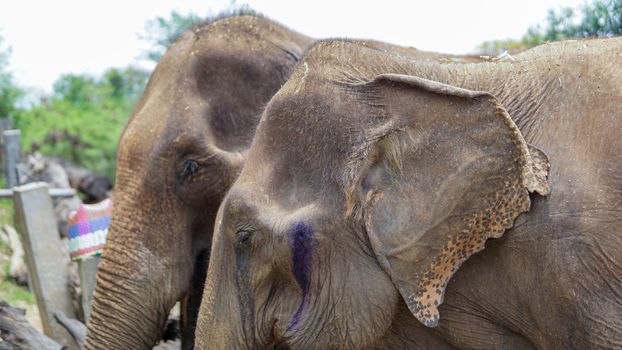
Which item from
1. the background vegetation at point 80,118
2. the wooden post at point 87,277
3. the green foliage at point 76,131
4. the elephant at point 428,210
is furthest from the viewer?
the green foliage at point 76,131

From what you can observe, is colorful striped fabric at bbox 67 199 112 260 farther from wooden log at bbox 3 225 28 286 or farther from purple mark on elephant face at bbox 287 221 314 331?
purple mark on elephant face at bbox 287 221 314 331

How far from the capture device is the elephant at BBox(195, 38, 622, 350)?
254 cm

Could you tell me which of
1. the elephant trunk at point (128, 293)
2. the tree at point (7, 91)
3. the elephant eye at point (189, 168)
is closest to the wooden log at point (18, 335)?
the elephant trunk at point (128, 293)

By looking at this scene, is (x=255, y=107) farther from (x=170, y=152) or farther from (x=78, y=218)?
(x=78, y=218)

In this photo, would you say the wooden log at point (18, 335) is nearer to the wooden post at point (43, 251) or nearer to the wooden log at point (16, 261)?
the wooden post at point (43, 251)

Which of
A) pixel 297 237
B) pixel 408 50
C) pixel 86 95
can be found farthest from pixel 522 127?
Answer: pixel 86 95

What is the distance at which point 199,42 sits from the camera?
15.3ft

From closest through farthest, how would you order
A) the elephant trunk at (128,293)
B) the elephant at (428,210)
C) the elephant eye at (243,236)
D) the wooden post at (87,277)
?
the elephant at (428,210), the elephant eye at (243,236), the elephant trunk at (128,293), the wooden post at (87,277)

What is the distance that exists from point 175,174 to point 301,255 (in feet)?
5.65

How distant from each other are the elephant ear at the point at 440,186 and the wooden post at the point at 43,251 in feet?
11.4

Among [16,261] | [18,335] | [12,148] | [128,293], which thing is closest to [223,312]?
[128,293]

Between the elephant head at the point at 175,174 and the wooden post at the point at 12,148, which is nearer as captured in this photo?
the elephant head at the point at 175,174

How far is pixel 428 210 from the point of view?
2648 millimetres

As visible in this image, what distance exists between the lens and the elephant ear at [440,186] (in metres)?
2.59
